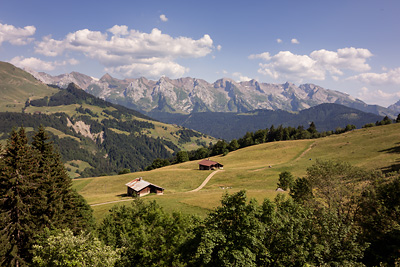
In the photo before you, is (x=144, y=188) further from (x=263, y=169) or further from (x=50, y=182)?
(x=263, y=169)

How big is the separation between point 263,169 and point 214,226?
8287 centimetres

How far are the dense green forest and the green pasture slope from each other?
28.7 meters

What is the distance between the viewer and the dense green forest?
18.6 m

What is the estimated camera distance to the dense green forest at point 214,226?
1859 centimetres

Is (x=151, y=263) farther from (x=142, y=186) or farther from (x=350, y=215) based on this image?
(x=142, y=186)

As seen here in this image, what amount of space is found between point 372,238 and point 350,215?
12.8ft

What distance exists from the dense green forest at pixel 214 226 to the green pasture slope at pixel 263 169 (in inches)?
1131

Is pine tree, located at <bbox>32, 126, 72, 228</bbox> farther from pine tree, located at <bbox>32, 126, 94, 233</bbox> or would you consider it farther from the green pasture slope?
the green pasture slope

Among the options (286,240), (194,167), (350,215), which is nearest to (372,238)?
(350,215)

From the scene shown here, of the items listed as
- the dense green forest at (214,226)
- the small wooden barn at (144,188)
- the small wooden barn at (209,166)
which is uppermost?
the dense green forest at (214,226)

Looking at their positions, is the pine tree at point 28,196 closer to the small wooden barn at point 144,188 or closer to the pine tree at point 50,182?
the pine tree at point 50,182

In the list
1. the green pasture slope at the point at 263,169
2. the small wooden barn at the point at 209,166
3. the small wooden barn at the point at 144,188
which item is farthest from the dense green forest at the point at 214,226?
the small wooden barn at the point at 209,166

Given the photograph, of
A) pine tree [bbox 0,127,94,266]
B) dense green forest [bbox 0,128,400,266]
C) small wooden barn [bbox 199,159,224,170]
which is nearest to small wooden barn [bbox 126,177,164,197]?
small wooden barn [bbox 199,159,224,170]

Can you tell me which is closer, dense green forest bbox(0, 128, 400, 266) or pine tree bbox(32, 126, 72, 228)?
dense green forest bbox(0, 128, 400, 266)
